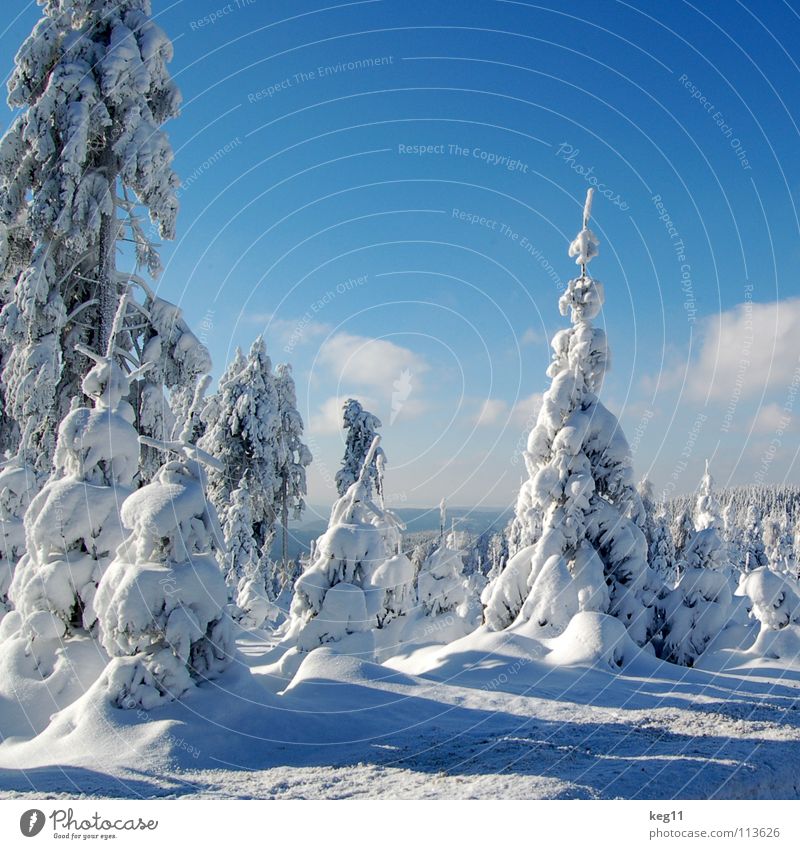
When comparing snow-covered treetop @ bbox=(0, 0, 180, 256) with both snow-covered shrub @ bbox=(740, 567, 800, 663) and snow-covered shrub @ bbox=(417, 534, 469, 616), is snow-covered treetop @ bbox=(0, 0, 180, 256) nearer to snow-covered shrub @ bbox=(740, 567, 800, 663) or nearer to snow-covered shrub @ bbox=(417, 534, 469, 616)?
snow-covered shrub @ bbox=(417, 534, 469, 616)

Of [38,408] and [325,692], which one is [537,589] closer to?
[325,692]

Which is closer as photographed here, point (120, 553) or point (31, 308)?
point (120, 553)

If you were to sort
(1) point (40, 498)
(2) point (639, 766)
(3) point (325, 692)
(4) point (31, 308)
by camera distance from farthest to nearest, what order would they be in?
1. (4) point (31, 308)
2. (1) point (40, 498)
3. (3) point (325, 692)
4. (2) point (639, 766)

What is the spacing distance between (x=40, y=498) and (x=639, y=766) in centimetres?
922

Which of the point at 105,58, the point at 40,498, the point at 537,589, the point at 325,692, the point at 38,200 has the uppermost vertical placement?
the point at 105,58

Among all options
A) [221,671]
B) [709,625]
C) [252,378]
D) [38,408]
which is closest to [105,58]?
[38,408]

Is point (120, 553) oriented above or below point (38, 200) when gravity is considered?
below

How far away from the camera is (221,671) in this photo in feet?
28.9

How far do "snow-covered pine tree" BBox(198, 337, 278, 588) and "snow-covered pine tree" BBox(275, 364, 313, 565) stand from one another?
2.77ft

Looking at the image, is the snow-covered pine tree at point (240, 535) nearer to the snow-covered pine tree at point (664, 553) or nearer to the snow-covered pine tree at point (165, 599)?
the snow-covered pine tree at point (664, 553)

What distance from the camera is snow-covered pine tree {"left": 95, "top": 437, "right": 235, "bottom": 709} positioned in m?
8.28

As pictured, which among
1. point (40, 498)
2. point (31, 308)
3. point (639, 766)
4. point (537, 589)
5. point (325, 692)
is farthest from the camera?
point (537, 589)

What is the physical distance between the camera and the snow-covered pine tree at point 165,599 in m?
8.28

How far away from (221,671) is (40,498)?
4329 mm
